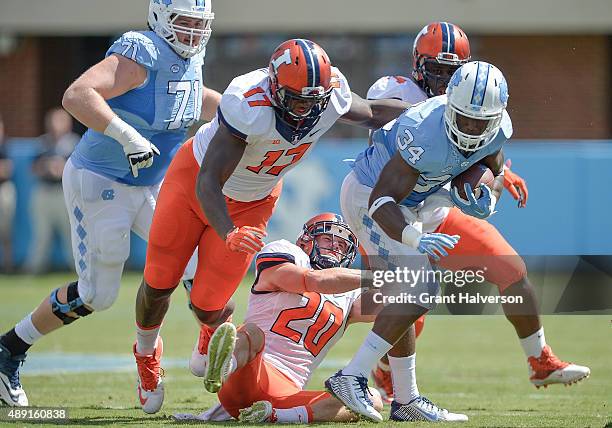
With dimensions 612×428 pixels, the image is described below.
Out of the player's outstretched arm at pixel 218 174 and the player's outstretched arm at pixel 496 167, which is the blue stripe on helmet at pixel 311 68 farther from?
the player's outstretched arm at pixel 496 167

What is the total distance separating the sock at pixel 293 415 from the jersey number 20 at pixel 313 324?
37 centimetres

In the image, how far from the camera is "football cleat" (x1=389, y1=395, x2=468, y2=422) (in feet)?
16.3

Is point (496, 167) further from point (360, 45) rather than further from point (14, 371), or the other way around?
point (360, 45)

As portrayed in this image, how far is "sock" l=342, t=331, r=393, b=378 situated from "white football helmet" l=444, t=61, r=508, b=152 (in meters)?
0.93

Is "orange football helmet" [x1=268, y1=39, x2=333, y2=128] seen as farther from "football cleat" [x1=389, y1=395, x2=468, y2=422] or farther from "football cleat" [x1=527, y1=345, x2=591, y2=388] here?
"football cleat" [x1=527, y1=345, x2=591, y2=388]

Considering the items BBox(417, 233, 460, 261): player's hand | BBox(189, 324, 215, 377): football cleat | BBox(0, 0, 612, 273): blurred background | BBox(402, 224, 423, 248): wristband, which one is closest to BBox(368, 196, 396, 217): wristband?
BBox(402, 224, 423, 248): wristband

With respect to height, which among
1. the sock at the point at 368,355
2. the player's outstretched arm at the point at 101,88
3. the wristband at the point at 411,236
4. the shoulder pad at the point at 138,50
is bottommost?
the sock at the point at 368,355

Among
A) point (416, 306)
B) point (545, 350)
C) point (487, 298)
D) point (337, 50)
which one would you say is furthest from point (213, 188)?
point (337, 50)

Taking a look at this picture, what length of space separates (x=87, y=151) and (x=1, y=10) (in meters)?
10.8

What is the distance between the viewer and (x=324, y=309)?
5113mm

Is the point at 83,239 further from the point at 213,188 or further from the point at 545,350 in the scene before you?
the point at 545,350

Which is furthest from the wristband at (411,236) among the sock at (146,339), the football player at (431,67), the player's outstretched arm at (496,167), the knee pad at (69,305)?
the knee pad at (69,305)

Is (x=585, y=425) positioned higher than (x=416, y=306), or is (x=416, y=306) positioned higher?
(x=416, y=306)

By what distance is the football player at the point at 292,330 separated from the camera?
477cm
